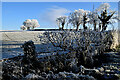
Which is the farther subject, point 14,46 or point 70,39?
point 14,46

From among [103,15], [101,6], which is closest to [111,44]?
[103,15]

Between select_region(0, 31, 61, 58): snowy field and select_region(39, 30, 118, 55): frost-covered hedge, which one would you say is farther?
select_region(0, 31, 61, 58): snowy field

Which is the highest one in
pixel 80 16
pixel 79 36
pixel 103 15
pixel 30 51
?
pixel 80 16

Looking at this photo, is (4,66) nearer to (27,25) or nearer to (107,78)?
(107,78)

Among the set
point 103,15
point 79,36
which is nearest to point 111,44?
point 79,36

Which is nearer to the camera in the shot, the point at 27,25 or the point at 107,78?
the point at 107,78

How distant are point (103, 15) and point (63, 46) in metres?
17.7

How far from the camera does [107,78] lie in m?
3.29

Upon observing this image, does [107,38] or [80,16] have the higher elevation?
[80,16]

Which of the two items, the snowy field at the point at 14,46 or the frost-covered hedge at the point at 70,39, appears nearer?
the frost-covered hedge at the point at 70,39

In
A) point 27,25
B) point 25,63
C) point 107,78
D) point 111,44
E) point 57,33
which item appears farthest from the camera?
point 27,25

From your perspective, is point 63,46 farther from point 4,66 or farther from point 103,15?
point 103,15

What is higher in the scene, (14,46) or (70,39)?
(70,39)

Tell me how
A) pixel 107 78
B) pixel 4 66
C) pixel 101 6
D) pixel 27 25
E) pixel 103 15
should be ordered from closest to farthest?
pixel 107 78 < pixel 4 66 < pixel 103 15 < pixel 101 6 < pixel 27 25
